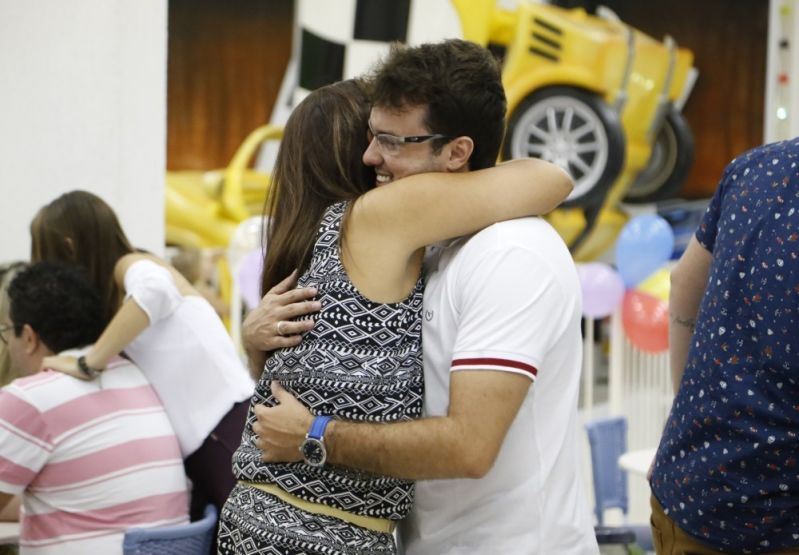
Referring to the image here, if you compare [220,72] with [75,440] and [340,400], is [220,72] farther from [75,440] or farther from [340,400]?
[340,400]

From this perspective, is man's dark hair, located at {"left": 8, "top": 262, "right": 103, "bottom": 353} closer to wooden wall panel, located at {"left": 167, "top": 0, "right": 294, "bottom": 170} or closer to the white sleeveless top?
the white sleeveless top

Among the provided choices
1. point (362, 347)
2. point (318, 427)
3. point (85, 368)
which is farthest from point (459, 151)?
point (85, 368)

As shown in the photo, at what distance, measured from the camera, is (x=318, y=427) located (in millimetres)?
1259

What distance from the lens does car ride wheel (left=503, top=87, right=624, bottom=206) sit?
5684 millimetres

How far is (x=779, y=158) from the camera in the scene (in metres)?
1.40

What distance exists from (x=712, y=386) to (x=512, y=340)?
1.12 feet

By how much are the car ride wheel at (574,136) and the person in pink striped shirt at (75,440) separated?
11.9ft

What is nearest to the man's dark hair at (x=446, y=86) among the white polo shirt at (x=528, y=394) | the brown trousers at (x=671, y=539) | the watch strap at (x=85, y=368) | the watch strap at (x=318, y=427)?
the white polo shirt at (x=528, y=394)

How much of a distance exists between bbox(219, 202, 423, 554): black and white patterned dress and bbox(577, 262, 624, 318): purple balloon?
11.7 feet

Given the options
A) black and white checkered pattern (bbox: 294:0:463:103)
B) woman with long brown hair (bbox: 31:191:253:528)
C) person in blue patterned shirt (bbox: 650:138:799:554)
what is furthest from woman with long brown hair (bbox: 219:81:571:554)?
black and white checkered pattern (bbox: 294:0:463:103)

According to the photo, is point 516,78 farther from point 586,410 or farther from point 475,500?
point 475,500

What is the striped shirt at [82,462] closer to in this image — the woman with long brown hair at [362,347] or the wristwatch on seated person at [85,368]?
the wristwatch on seated person at [85,368]

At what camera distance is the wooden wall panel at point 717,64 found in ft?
19.2

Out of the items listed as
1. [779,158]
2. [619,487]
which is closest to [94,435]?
[779,158]
